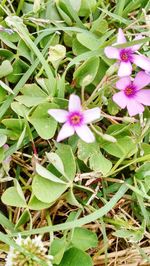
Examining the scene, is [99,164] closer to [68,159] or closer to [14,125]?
[68,159]

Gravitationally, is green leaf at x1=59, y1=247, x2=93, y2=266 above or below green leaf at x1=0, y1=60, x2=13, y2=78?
below

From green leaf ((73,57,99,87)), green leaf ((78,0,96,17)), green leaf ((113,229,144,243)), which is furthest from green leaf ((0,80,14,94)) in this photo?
green leaf ((113,229,144,243))

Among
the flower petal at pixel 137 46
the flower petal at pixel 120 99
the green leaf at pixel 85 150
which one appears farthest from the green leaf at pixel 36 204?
the flower petal at pixel 137 46

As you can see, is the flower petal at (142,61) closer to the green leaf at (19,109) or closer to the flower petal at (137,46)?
the flower petal at (137,46)

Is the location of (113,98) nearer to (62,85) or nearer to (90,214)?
(62,85)

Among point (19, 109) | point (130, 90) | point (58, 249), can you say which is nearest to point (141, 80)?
point (130, 90)

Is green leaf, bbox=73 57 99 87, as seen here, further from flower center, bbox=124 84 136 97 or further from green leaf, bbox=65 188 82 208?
green leaf, bbox=65 188 82 208

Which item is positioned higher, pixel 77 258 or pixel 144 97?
pixel 144 97

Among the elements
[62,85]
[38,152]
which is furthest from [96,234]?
[62,85]
